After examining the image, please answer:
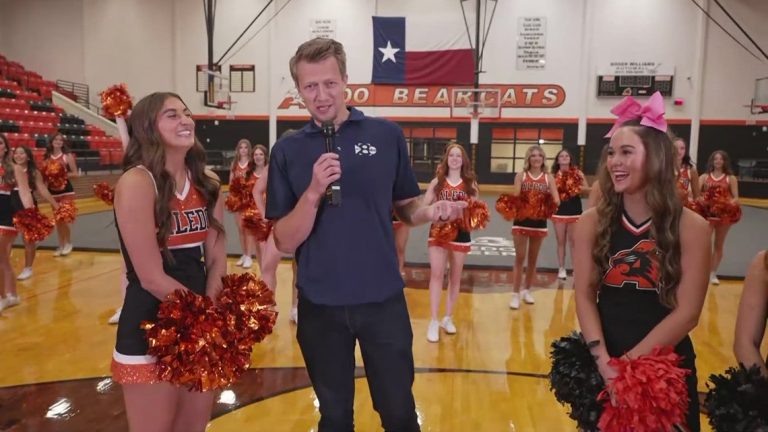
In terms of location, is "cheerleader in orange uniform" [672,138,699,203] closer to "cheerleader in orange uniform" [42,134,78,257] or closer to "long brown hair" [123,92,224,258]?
"long brown hair" [123,92,224,258]

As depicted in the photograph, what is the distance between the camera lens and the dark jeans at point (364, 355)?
5.65 feet

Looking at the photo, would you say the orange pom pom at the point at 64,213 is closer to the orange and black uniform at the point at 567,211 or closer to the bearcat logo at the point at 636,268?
the orange and black uniform at the point at 567,211

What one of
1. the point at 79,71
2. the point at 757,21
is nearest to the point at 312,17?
the point at 79,71

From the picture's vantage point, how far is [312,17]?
1839 centimetres

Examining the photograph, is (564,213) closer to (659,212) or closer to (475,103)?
(659,212)

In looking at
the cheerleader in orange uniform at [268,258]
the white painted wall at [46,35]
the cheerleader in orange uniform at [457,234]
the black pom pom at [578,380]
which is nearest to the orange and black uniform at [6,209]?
the cheerleader in orange uniform at [268,258]

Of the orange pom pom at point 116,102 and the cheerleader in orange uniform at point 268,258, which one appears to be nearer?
the orange pom pom at point 116,102

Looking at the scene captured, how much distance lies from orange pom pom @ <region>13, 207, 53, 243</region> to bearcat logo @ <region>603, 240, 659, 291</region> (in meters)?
5.23

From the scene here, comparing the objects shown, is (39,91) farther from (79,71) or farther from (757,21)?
(757,21)

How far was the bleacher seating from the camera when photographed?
14633mm

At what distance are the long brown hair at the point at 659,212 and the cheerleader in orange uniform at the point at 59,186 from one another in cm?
692

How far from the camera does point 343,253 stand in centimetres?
172

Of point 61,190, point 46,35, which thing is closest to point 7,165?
point 61,190

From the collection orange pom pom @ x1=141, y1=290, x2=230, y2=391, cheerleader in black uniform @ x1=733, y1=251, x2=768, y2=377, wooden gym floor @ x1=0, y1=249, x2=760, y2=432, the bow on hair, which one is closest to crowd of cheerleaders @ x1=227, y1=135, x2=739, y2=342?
wooden gym floor @ x1=0, y1=249, x2=760, y2=432
